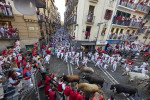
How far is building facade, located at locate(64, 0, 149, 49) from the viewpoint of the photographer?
1279 cm

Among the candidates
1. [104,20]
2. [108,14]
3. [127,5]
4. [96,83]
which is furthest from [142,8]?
[96,83]

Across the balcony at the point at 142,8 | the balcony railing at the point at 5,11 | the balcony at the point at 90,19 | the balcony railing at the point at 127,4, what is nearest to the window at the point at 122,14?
the balcony railing at the point at 127,4

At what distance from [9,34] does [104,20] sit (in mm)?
16824

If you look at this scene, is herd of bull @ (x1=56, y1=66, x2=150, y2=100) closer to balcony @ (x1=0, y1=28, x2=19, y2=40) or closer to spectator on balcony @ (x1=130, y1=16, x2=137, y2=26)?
balcony @ (x1=0, y1=28, x2=19, y2=40)

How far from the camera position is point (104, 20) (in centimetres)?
1415

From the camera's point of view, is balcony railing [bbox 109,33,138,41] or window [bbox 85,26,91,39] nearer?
window [bbox 85,26,91,39]

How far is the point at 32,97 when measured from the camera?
4.81 m

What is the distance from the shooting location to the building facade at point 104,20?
12791mm

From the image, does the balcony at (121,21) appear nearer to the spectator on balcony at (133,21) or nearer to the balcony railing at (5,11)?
the spectator on balcony at (133,21)

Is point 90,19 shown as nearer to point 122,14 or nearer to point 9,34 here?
point 122,14

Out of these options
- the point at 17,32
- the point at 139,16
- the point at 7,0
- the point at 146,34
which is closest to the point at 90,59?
the point at 17,32

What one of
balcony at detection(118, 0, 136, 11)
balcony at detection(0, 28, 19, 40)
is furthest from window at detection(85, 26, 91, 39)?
balcony at detection(0, 28, 19, 40)

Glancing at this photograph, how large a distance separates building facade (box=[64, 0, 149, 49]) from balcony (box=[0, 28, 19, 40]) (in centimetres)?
1017

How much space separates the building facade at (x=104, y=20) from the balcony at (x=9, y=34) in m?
10.2
